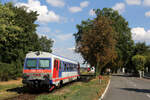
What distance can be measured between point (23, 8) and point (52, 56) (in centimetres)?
2619

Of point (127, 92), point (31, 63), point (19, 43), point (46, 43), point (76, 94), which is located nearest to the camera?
point (76, 94)

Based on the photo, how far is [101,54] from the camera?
104 feet

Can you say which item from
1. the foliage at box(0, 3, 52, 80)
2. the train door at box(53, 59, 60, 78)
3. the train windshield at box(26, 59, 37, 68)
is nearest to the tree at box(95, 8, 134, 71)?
the foliage at box(0, 3, 52, 80)

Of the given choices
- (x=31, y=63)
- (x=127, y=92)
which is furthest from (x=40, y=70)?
(x=127, y=92)

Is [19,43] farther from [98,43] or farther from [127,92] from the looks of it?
[127,92]

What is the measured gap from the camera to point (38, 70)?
15.9 metres

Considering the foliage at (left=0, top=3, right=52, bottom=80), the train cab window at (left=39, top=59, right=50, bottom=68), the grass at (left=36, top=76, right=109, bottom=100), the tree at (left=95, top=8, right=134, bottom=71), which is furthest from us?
the tree at (left=95, top=8, right=134, bottom=71)

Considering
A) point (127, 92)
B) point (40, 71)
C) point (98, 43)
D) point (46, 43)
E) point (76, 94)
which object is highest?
point (46, 43)

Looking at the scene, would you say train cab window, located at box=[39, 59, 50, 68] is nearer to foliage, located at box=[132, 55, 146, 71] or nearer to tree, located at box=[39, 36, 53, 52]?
foliage, located at box=[132, 55, 146, 71]

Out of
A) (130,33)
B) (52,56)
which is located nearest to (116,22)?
(130,33)

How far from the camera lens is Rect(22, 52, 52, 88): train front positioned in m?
15.6

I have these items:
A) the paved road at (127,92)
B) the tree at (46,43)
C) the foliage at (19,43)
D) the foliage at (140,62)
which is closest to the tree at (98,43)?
the paved road at (127,92)

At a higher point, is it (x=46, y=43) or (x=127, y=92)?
(x=46, y=43)

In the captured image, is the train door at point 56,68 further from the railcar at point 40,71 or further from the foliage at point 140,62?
the foliage at point 140,62
